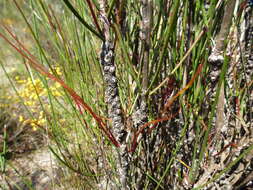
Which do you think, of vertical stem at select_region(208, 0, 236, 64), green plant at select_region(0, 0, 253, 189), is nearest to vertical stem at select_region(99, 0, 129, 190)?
green plant at select_region(0, 0, 253, 189)

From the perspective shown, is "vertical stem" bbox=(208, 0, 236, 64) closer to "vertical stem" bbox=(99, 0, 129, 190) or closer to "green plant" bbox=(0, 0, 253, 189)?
"green plant" bbox=(0, 0, 253, 189)

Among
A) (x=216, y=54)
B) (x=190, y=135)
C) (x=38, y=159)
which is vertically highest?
(x=216, y=54)

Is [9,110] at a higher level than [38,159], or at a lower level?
higher

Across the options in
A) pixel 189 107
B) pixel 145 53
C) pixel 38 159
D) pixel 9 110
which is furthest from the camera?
pixel 9 110

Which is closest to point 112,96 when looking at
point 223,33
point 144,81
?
point 144,81

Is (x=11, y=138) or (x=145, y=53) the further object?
(x=11, y=138)

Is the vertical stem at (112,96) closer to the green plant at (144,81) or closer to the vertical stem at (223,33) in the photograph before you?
the green plant at (144,81)

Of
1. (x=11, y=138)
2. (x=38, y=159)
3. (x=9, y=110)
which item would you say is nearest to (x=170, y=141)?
(x=38, y=159)

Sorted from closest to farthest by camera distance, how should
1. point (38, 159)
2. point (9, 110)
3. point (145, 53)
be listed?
point (145, 53), point (38, 159), point (9, 110)

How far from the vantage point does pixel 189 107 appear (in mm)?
380

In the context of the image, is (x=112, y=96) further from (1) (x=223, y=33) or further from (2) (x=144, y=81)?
(1) (x=223, y=33)

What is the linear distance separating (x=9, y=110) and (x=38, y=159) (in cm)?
65

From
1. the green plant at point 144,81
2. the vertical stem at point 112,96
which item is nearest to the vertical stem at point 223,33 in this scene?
the green plant at point 144,81

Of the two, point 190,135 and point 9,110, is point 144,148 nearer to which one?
point 190,135
